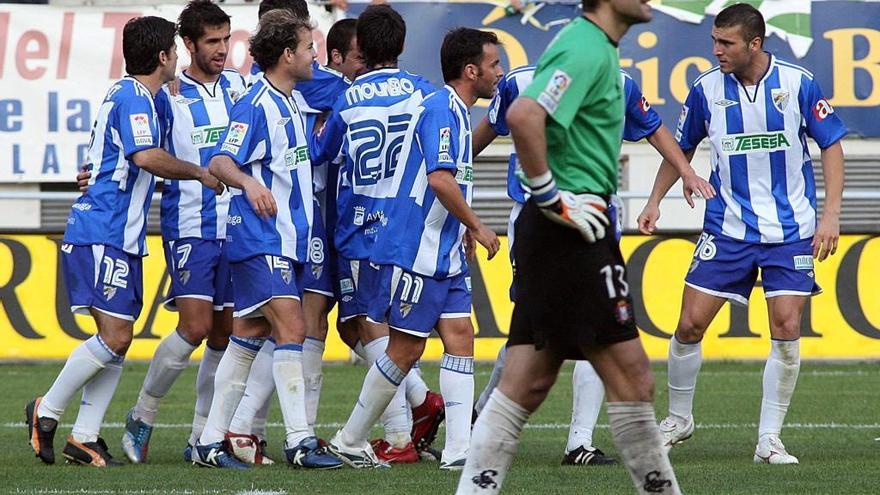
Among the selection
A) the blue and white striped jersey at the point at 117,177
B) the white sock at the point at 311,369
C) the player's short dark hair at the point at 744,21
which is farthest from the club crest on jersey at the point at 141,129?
the player's short dark hair at the point at 744,21

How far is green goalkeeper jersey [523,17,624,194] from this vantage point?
5.16m

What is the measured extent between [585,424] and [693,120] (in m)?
1.73

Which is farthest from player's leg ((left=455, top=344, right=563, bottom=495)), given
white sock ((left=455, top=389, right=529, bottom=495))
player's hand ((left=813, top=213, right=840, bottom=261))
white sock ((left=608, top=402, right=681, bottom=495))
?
player's hand ((left=813, top=213, right=840, bottom=261))

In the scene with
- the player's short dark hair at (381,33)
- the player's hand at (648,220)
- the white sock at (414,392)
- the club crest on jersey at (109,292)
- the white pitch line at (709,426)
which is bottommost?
the white pitch line at (709,426)

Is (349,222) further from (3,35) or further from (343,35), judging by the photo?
(3,35)

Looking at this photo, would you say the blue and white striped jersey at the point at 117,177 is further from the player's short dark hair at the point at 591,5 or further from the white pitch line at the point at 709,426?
the player's short dark hair at the point at 591,5

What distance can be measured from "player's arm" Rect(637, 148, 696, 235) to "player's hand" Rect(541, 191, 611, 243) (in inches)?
97.2

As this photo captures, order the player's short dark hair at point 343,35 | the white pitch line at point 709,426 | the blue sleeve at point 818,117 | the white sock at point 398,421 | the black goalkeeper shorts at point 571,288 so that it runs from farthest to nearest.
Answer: the white pitch line at point 709,426
the player's short dark hair at point 343,35
the white sock at point 398,421
the blue sleeve at point 818,117
the black goalkeeper shorts at point 571,288

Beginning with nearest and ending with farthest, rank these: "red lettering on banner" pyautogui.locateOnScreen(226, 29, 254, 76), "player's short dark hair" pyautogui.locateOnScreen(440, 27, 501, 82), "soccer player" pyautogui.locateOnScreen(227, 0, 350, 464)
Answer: "player's short dark hair" pyautogui.locateOnScreen(440, 27, 501, 82)
"soccer player" pyautogui.locateOnScreen(227, 0, 350, 464)
"red lettering on banner" pyautogui.locateOnScreen(226, 29, 254, 76)

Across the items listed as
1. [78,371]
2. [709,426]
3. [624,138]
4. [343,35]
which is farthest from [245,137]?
[709,426]

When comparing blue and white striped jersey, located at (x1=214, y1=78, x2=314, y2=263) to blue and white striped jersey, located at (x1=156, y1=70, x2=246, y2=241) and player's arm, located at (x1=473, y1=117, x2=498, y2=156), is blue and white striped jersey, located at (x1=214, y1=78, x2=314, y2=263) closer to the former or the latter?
blue and white striped jersey, located at (x1=156, y1=70, x2=246, y2=241)

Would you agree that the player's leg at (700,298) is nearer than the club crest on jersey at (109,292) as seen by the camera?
No

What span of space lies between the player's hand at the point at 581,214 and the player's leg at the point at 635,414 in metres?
0.40

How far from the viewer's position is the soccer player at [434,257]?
743 cm
